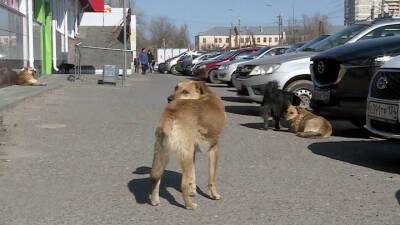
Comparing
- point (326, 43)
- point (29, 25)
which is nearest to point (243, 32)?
point (29, 25)

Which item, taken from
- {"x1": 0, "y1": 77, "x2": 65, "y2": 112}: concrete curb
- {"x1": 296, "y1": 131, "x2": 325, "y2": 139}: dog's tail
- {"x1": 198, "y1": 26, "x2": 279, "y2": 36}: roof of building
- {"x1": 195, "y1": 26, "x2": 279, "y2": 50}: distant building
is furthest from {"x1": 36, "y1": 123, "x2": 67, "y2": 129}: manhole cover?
{"x1": 195, "y1": 26, "x2": 279, "y2": 50}: distant building

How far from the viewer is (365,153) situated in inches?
317

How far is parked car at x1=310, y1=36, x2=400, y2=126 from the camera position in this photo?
8.14 meters

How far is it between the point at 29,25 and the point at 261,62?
1396 cm

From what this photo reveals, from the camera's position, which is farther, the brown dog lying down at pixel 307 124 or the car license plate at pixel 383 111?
the brown dog lying down at pixel 307 124

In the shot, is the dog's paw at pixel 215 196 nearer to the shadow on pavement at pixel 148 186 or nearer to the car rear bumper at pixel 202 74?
the shadow on pavement at pixel 148 186

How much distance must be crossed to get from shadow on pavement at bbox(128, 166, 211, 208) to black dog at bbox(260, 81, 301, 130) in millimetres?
3577

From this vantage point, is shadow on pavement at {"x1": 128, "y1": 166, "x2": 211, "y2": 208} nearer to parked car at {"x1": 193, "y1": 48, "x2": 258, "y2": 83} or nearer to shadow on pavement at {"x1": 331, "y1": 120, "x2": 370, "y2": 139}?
shadow on pavement at {"x1": 331, "y1": 120, "x2": 370, "y2": 139}

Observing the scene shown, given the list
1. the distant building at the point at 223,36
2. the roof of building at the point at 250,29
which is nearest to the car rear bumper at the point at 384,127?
the roof of building at the point at 250,29

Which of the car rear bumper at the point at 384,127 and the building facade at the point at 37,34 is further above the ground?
the building facade at the point at 37,34

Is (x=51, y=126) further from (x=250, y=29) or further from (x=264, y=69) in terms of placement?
(x=250, y=29)

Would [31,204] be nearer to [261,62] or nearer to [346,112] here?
[346,112]

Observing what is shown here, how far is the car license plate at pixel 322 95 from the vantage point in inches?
351

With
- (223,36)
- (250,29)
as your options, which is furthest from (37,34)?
(223,36)
